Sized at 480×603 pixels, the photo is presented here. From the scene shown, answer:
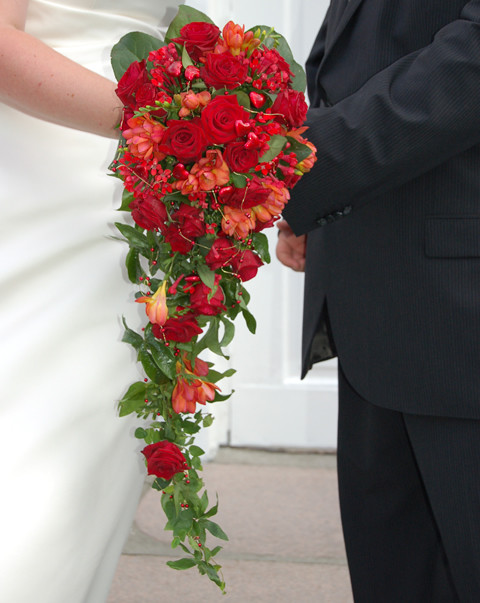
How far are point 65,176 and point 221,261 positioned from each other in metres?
0.35

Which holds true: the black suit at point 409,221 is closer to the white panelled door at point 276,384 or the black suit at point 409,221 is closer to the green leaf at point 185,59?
the green leaf at point 185,59

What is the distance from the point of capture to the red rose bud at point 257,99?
0.81 meters

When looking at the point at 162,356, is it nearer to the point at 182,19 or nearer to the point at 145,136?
the point at 145,136

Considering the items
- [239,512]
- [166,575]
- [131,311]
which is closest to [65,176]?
[131,311]

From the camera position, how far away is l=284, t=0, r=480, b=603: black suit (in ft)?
3.28

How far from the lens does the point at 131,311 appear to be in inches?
44.4

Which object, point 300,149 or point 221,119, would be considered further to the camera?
point 300,149

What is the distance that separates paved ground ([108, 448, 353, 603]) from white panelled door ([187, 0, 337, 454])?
82 millimetres

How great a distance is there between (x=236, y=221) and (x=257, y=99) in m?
0.13

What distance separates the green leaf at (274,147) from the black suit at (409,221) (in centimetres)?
20

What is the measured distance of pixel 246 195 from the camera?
2.66 ft

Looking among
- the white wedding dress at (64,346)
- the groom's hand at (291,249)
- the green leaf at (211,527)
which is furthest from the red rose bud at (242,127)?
the groom's hand at (291,249)

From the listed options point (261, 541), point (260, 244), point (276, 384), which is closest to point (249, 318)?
point (260, 244)

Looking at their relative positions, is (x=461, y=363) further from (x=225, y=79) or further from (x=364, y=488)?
(x=225, y=79)
